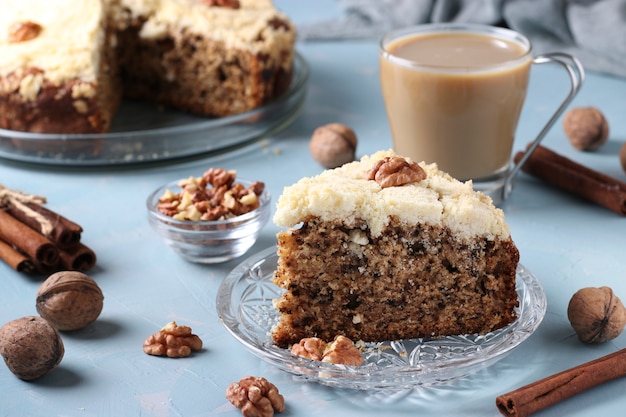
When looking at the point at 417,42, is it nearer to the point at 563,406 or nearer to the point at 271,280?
the point at 271,280

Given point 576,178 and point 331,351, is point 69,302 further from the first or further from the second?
point 576,178

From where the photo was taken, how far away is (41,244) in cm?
271

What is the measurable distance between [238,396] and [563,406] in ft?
2.59

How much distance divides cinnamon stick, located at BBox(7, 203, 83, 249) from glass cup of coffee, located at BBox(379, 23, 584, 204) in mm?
1247

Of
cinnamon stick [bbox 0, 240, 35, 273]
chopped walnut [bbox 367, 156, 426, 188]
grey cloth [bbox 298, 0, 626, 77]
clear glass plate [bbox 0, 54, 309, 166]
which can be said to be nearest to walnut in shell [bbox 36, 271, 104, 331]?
cinnamon stick [bbox 0, 240, 35, 273]

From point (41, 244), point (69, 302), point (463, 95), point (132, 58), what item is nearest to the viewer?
point (69, 302)

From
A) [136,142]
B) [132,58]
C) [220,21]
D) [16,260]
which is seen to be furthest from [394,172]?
[132,58]

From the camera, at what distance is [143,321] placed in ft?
8.26

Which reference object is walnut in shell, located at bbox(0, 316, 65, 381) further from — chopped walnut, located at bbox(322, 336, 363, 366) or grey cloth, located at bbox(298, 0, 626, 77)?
grey cloth, located at bbox(298, 0, 626, 77)

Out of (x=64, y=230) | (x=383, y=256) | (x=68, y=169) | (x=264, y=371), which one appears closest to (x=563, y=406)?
(x=383, y=256)

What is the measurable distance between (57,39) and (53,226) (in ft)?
3.86

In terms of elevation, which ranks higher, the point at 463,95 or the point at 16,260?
the point at 463,95

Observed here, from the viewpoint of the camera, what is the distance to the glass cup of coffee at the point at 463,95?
121 inches

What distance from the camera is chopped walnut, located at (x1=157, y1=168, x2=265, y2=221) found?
2789 mm
